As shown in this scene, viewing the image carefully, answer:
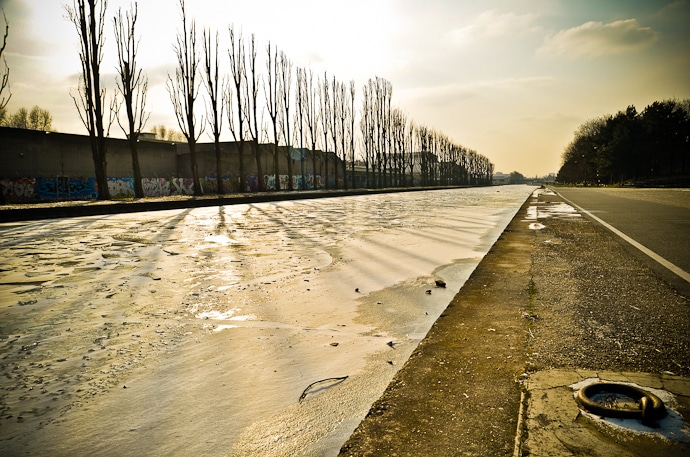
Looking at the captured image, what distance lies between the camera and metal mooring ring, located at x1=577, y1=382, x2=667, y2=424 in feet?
5.01

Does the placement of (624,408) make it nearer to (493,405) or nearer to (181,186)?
(493,405)

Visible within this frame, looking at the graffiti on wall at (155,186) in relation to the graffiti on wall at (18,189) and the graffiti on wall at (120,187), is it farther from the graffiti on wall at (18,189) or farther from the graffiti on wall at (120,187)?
the graffiti on wall at (18,189)

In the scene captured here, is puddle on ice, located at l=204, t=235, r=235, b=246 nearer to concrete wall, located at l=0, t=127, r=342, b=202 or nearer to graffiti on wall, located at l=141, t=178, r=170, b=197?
concrete wall, located at l=0, t=127, r=342, b=202

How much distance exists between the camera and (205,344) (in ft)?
8.99

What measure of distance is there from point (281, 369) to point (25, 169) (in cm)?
3343

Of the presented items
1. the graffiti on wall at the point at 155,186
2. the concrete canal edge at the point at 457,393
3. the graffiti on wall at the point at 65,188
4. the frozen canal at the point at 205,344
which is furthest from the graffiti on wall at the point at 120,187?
the concrete canal edge at the point at 457,393

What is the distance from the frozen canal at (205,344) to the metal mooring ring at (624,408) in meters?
0.96

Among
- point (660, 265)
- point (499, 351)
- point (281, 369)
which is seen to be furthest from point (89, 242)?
point (660, 265)

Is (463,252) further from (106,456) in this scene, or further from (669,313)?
(106,456)

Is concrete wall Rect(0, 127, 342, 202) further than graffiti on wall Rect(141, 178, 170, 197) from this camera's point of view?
No

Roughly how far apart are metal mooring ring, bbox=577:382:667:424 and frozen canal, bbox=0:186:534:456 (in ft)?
3.15

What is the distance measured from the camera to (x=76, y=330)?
2.99 metres

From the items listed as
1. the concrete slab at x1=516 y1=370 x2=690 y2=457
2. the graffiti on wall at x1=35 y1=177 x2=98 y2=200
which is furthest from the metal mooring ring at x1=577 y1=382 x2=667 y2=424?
the graffiti on wall at x1=35 y1=177 x2=98 y2=200

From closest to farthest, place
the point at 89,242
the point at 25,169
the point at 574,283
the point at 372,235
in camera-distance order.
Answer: the point at 574,283
the point at 89,242
the point at 372,235
the point at 25,169
